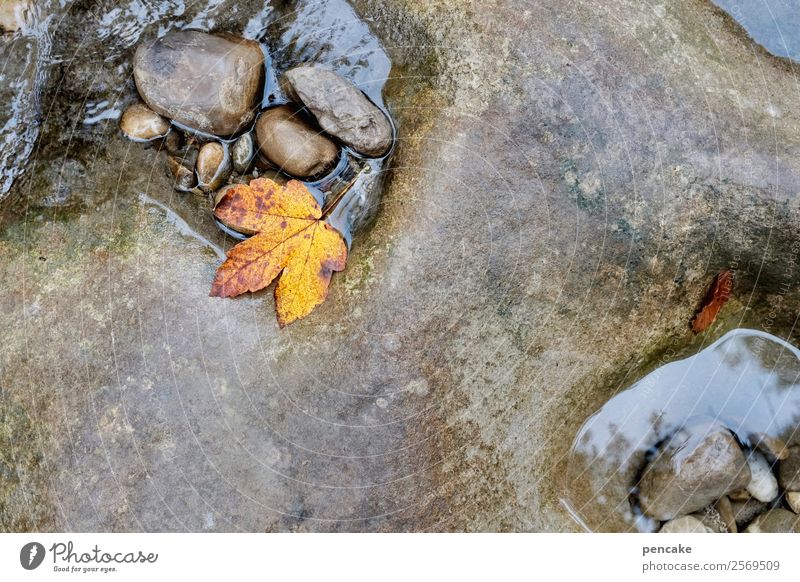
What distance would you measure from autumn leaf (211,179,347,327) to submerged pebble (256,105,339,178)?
4.5 inches

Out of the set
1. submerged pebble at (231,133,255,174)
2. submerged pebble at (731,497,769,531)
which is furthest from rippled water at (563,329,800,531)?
submerged pebble at (231,133,255,174)

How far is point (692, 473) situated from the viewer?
2.82 meters

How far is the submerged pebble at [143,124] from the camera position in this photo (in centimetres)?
274

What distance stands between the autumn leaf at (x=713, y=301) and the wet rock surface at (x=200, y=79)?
2139mm

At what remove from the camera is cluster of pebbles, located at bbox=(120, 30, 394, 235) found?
8.60 feet

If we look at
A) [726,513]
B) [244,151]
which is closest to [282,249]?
[244,151]

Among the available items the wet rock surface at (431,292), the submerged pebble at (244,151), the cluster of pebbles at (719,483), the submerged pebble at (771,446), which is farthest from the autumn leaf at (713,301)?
the submerged pebble at (244,151)

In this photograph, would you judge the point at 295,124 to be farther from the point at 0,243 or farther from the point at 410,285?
the point at 0,243

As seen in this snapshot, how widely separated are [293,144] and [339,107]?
24cm

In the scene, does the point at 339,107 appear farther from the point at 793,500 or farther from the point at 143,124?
the point at 793,500

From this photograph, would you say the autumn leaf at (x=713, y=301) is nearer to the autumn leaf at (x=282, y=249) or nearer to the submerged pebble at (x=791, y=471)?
the submerged pebble at (x=791, y=471)

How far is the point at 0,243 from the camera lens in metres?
2.76

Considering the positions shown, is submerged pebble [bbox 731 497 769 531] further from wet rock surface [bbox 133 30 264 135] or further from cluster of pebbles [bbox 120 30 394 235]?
wet rock surface [bbox 133 30 264 135]

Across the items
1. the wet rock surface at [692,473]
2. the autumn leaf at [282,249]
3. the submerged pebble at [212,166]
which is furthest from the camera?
the wet rock surface at [692,473]
